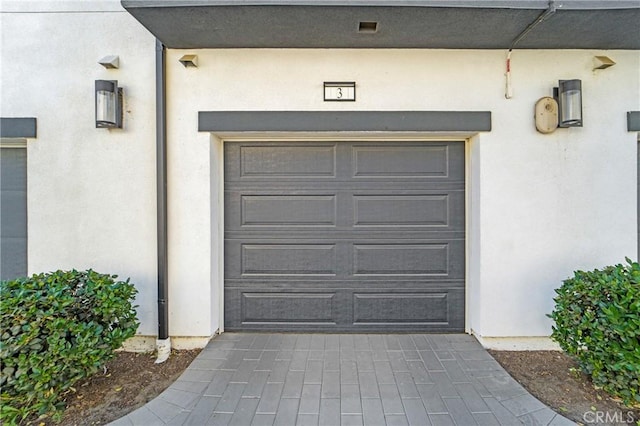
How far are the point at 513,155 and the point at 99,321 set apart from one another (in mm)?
4058

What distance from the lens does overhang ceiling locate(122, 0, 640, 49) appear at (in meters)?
2.48

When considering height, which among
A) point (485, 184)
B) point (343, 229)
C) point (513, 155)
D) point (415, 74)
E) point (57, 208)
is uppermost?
point (415, 74)

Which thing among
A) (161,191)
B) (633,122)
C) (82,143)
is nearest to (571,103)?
(633,122)

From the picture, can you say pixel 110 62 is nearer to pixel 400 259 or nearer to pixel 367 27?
pixel 367 27

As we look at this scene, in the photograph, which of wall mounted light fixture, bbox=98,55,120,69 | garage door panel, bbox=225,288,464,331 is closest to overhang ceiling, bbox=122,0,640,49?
wall mounted light fixture, bbox=98,55,120,69

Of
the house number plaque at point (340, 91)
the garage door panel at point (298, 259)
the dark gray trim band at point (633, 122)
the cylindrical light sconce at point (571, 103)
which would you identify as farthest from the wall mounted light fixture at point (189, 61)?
the dark gray trim band at point (633, 122)

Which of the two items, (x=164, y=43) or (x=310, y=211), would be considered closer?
(x=164, y=43)

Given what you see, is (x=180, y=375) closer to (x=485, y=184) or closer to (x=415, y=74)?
(x=485, y=184)

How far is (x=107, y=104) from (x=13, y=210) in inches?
67.2

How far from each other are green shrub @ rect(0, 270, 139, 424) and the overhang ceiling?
90.3 inches

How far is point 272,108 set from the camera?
316 cm

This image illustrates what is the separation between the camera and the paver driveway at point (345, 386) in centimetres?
221

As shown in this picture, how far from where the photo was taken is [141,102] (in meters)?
3.19

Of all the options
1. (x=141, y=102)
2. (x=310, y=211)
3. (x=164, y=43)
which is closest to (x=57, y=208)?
(x=141, y=102)
